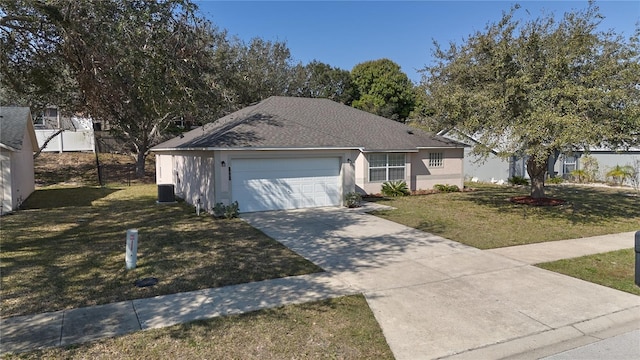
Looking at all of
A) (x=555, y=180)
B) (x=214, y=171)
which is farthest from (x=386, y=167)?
(x=555, y=180)

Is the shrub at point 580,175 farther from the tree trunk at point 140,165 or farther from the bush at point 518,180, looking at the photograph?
the tree trunk at point 140,165

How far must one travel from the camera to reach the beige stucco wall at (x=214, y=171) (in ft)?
45.7

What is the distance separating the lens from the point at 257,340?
16.1 feet

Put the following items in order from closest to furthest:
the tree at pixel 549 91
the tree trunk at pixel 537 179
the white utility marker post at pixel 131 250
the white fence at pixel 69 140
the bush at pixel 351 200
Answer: the white utility marker post at pixel 131 250, the tree at pixel 549 91, the bush at pixel 351 200, the tree trunk at pixel 537 179, the white fence at pixel 69 140

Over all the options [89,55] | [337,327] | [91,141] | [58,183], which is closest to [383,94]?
[91,141]

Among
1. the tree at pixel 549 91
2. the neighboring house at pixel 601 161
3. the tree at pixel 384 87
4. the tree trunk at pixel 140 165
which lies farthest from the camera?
the tree at pixel 384 87

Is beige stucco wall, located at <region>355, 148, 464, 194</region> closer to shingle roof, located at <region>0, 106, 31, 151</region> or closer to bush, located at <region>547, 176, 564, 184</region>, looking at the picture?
bush, located at <region>547, 176, 564, 184</region>

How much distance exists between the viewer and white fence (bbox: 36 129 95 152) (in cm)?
3226

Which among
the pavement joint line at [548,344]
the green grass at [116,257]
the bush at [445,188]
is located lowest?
the pavement joint line at [548,344]

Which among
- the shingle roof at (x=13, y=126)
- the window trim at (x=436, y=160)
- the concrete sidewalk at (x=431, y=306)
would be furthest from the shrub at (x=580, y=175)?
the shingle roof at (x=13, y=126)

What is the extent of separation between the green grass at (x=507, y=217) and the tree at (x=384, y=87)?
2844 centimetres

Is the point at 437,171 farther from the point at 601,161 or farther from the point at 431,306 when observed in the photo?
the point at 431,306

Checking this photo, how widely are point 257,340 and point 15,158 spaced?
53.0ft

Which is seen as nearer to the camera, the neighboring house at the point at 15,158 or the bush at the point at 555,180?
the neighboring house at the point at 15,158
